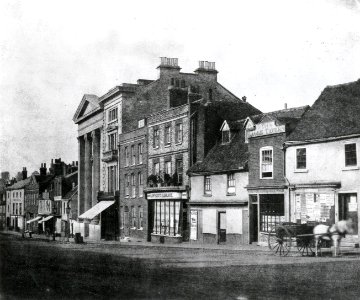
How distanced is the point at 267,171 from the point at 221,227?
596 cm

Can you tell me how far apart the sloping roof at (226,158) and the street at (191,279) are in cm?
1366

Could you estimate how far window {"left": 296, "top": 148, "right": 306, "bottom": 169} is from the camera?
30.2 metres

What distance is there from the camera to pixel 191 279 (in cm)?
1600

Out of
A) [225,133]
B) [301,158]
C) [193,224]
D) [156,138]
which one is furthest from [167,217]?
[301,158]

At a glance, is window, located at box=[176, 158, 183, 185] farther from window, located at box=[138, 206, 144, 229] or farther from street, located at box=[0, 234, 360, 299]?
→ street, located at box=[0, 234, 360, 299]

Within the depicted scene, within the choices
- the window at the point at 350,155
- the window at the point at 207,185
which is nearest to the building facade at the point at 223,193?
the window at the point at 207,185

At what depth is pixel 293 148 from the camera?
30891 mm

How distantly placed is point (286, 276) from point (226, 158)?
21.1m

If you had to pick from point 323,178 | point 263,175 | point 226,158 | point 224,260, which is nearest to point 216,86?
point 226,158

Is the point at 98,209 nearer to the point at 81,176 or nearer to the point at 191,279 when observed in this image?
the point at 81,176

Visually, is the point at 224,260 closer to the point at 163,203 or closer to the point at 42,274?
the point at 42,274

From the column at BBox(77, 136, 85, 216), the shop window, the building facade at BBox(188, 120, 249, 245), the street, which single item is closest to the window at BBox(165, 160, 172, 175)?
the shop window

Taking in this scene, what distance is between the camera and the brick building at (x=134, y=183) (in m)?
47.0

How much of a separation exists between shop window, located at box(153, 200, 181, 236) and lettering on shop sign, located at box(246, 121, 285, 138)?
32.8ft
